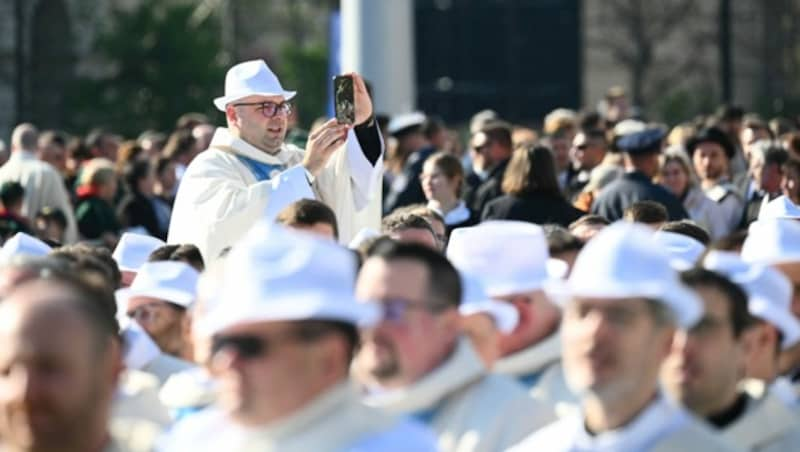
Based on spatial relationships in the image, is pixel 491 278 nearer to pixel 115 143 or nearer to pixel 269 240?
pixel 269 240

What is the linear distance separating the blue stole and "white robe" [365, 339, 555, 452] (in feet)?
16.7

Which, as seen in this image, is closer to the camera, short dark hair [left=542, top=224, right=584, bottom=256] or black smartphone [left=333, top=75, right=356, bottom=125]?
short dark hair [left=542, top=224, right=584, bottom=256]

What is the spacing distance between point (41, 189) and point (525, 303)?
36.6 ft

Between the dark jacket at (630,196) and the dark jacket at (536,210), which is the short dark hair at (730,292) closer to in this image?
the dark jacket at (536,210)

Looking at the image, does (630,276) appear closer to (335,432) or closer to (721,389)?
(721,389)

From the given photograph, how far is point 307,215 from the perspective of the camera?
8961 millimetres

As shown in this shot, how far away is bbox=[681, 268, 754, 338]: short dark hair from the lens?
6.37 metres

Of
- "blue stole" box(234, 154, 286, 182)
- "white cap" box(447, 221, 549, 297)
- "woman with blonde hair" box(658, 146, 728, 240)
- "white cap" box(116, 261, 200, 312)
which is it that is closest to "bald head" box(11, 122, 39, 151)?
"woman with blonde hair" box(658, 146, 728, 240)

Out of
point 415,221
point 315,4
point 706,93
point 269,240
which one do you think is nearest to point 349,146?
point 415,221

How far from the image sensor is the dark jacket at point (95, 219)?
17734 millimetres

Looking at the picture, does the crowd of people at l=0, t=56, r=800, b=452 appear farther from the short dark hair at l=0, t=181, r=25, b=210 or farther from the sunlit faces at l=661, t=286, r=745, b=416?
the short dark hair at l=0, t=181, r=25, b=210

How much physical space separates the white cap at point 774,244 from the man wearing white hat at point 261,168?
3480 millimetres

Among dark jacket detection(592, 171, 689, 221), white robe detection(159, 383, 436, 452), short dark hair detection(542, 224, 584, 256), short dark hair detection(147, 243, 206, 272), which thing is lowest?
dark jacket detection(592, 171, 689, 221)

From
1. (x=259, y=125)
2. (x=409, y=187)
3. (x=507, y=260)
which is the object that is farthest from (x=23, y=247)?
(x=409, y=187)
